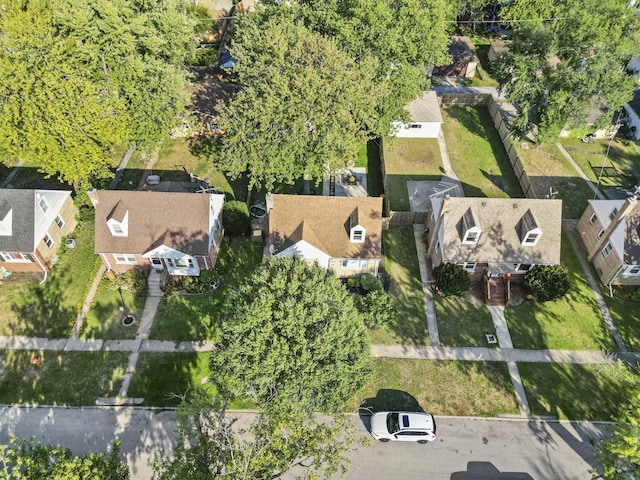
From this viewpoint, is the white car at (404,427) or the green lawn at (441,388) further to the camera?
the green lawn at (441,388)

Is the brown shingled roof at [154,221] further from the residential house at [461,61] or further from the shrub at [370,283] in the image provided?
the residential house at [461,61]

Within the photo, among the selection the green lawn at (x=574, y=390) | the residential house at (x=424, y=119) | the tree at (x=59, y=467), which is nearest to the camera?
the tree at (x=59, y=467)

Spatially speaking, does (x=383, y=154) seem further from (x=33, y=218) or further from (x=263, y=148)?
(x=33, y=218)

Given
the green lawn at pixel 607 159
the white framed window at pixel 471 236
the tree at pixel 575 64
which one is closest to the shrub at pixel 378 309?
the white framed window at pixel 471 236

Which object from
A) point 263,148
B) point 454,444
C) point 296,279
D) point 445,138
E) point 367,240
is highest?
point 445,138

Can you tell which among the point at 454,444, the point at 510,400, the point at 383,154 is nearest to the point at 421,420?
the point at 454,444

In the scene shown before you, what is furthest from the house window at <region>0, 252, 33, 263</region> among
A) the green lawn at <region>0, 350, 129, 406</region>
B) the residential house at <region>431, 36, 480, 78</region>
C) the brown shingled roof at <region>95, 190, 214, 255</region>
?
the residential house at <region>431, 36, 480, 78</region>

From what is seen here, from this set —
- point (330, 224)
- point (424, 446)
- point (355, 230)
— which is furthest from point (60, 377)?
point (424, 446)
